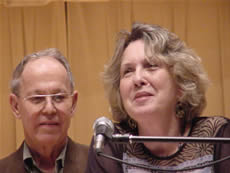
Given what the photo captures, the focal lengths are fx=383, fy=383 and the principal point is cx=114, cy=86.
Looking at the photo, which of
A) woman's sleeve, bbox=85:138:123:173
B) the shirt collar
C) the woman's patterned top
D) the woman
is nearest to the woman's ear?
the woman

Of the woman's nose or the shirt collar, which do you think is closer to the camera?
the woman's nose

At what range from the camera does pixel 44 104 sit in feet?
6.92

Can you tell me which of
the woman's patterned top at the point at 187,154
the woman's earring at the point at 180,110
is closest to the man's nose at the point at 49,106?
the woman's patterned top at the point at 187,154

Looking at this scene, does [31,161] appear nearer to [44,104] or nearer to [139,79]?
[44,104]

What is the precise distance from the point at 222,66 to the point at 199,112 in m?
1.51

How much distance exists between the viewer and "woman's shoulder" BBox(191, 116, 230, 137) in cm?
177

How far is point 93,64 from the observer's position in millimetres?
3256

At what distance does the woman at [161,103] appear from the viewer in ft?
5.73

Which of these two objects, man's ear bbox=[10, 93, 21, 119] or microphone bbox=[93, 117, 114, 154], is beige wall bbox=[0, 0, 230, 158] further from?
microphone bbox=[93, 117, 114, 154]

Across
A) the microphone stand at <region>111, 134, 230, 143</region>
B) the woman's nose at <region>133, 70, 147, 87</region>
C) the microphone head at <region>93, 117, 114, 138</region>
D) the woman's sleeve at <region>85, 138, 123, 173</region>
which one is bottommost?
the woman's sleeve at <region>85, 138, 123, 173</region>

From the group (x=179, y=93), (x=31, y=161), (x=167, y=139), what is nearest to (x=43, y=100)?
(x=31, y=161)

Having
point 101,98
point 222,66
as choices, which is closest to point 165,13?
point 222,66

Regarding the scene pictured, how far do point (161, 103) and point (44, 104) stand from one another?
0.70m

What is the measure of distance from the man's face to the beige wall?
999mm
